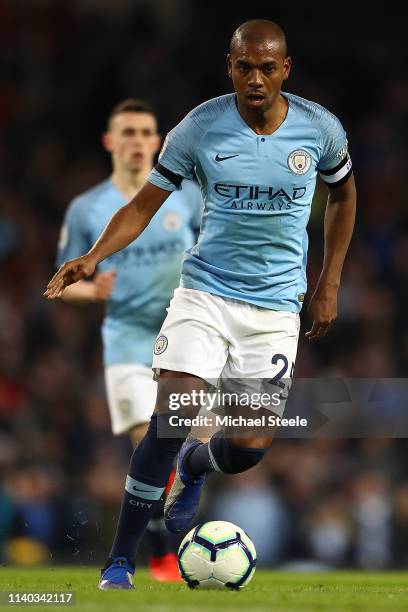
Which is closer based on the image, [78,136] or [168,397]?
[168,397]

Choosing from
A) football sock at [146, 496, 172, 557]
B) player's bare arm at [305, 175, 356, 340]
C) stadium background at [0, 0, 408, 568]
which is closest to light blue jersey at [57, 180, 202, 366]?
football sock at [146, 496, 172, 557]

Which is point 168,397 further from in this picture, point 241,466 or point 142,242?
point 142,242

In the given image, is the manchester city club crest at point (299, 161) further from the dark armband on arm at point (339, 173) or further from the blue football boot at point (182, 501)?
the blue football boot at point (182, 501)

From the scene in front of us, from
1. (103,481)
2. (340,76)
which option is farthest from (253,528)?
(340,76)

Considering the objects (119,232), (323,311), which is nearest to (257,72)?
→ (119,232)

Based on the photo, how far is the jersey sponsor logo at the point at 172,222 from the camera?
7938 mm

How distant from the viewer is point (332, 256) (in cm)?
629

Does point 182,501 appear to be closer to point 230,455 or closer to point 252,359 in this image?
point 230,455

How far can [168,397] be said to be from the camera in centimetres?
580

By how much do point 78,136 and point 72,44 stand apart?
1445mm

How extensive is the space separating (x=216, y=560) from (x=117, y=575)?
16.8 inches

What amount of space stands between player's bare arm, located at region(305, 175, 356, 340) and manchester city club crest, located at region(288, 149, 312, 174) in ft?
1.17

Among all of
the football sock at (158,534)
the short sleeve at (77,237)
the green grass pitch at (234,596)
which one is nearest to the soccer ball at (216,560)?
the green grass pitch at (234,596)

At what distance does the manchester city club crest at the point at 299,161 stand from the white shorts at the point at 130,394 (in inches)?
89.8
